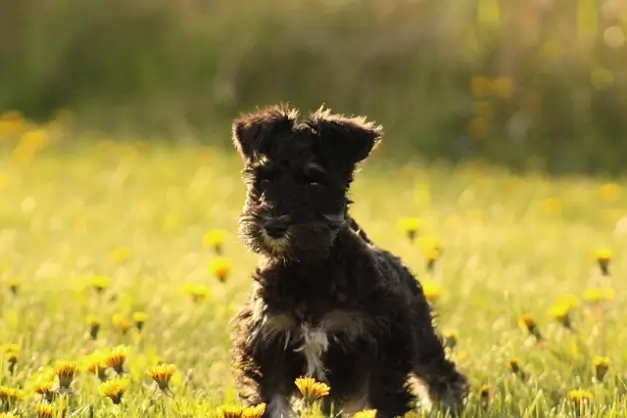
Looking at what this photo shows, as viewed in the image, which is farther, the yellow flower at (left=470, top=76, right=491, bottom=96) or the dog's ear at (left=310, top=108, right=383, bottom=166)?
the yellow flower at (left=470, top=76, right=491, bottom=96)

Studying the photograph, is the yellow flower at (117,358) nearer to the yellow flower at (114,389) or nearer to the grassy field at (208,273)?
the grassy field at (208,273)

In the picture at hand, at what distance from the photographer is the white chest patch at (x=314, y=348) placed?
14.5 feet

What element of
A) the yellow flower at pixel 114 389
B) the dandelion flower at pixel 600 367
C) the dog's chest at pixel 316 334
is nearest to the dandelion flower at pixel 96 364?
the yellow flower at pixel 114 389

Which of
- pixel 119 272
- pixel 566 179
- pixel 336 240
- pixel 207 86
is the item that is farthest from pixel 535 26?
pixel 336 240

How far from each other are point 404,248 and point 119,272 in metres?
2.44

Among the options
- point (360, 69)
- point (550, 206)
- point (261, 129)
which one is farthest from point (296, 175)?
point (360, 69)

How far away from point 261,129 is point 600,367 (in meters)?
1.80

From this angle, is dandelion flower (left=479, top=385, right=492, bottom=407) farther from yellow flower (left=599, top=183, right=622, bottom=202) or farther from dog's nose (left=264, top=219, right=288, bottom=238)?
yellow flower (left=599, top=183, right=622, bottom=202)

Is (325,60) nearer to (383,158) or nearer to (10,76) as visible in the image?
(383,158)

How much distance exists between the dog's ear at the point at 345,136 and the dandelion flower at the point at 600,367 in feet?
4.41

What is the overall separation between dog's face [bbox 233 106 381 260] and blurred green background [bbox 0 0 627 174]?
8265mm

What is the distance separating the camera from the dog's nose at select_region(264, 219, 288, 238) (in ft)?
14.1

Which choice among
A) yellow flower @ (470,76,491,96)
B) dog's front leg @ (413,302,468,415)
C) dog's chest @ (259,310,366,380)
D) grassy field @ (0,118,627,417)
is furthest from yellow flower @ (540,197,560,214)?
dog's chest @ (259,310,366,380)

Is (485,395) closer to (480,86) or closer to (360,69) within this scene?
(480,86)
